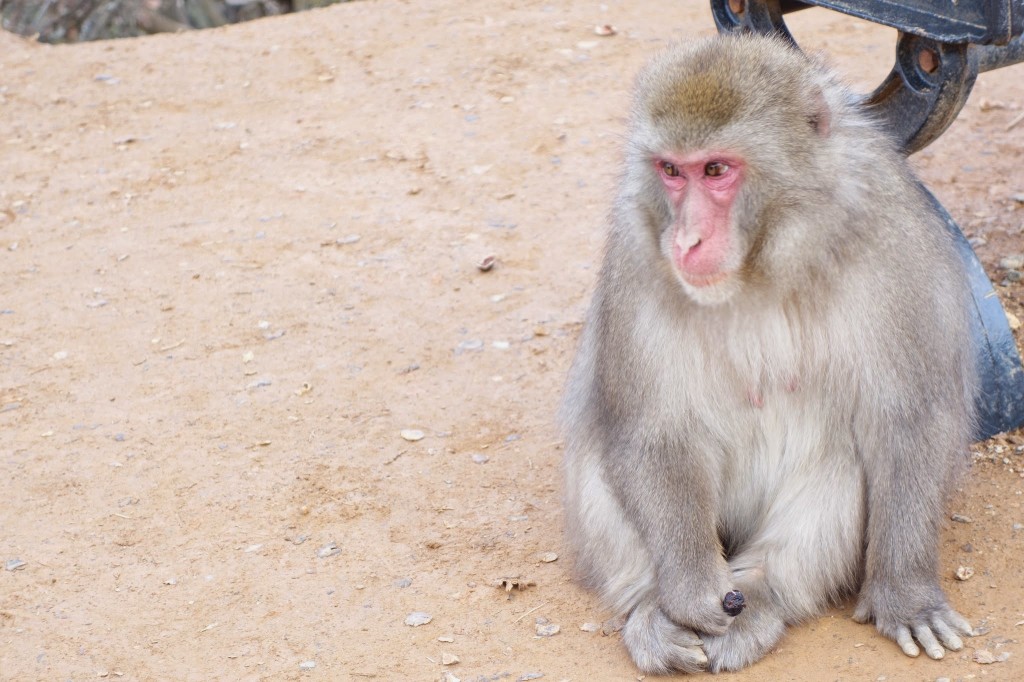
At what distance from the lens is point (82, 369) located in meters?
4.83

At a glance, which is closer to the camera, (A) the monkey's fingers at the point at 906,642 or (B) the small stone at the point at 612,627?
(A) the monkey's fingers at the point at 906,642

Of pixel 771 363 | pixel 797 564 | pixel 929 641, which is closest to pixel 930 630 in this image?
pixel 929 641

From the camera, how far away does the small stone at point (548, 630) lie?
3205mm

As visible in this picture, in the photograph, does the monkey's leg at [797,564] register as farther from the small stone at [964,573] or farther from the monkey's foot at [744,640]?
the small stone at [964,573]

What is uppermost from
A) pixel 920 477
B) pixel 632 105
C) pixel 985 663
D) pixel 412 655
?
pixel 632 105


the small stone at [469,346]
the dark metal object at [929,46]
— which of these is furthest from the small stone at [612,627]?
the small stone at [469,346]

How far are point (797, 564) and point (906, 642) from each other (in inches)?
11.8

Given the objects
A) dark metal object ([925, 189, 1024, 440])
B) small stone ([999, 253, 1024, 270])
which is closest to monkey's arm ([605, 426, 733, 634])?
dark metal object ([925, 189, 1024, 440])

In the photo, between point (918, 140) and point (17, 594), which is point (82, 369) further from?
point (918, 140)

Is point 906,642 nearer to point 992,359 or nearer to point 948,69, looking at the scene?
point 992,359

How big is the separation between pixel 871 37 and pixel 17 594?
5377 mm

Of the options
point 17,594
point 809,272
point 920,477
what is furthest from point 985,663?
point 17,594

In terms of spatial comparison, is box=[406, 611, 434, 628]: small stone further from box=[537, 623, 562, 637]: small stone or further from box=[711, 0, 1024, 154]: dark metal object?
box=[711, 0, 1024, 154]: dark metal object

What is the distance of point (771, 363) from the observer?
9.41 ft
